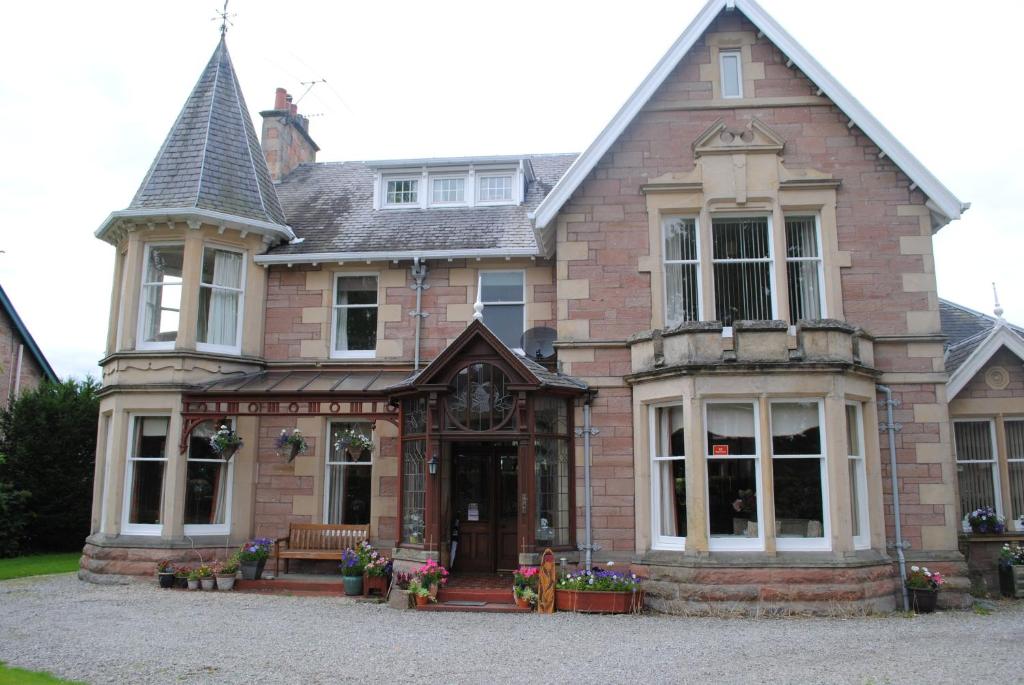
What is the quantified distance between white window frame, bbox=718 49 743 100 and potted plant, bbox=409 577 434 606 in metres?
10.4

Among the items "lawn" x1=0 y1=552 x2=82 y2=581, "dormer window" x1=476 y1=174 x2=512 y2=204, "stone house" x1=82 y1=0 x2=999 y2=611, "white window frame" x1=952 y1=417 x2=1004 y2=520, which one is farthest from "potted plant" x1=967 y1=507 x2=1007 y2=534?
"lawn" x1=0 y1=552 x2=82 y2=581

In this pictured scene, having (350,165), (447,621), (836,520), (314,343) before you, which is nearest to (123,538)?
(314,343)

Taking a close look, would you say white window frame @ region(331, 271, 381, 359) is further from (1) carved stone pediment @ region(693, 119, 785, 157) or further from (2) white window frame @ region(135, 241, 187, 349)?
(1) carved stone pediment @ region(693, 119, 785, 157)

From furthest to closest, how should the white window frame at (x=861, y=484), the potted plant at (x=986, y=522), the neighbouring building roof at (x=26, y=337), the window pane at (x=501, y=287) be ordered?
the neighbouring building roof at (x=26, y=337)
the window pane at (x=501, y=287)
the potted plant at (x=986, y=522)
the white window frame at (x=861, y=484)

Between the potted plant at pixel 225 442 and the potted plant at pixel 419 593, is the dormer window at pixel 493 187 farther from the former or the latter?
the potted plant at pixel 419 593

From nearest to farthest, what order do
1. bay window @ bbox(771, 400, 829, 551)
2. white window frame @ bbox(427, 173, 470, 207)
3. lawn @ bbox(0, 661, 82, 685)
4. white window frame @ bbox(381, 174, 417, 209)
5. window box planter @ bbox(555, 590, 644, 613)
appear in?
lawn @ bbox(0, 661, 82, 685) < window box planter @ bbox(555, 590, 644, 613) < bay window @ bbox(771, 400, 829, 551) < white window frame @ bbox(427, 173, 470, 207) < white window frame @ bbox(381, 174, 417, 209)

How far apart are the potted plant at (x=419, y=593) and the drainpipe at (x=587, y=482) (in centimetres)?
278

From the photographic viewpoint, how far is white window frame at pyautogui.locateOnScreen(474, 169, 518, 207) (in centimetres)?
1928

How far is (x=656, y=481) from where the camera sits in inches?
548

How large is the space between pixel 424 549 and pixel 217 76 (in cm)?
1257

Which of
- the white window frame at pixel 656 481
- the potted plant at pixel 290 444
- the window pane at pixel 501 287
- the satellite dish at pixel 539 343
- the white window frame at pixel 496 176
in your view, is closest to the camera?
the white window frame at pixel 656 481

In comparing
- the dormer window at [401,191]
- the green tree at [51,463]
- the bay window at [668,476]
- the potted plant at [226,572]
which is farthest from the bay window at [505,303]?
the green tree at [51,463]

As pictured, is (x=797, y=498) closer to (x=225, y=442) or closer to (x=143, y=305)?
(x=225, y=442)

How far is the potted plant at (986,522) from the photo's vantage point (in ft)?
50.3
